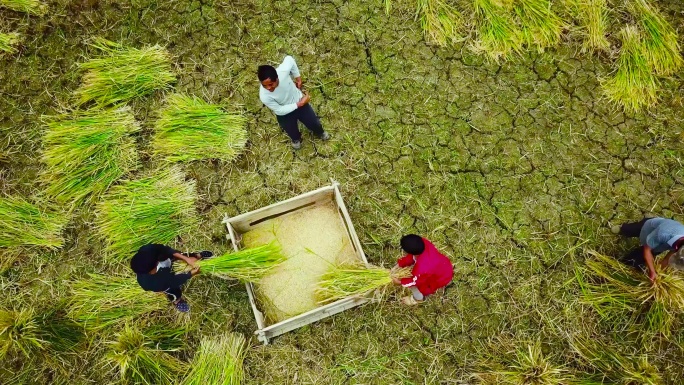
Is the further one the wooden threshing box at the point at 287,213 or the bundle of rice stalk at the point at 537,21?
the bundle of rice stalk at the point at 537,21

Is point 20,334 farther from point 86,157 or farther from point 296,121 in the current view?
point 296,121

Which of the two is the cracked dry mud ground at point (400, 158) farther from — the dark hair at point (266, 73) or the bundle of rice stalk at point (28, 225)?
the dark hair at point (266, 73)

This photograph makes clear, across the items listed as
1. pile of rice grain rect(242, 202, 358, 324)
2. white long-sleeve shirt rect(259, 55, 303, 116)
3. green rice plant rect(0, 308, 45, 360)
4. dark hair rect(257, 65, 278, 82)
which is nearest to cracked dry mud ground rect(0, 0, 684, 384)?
pile of rice grain rect(242, 202, 358, 324)

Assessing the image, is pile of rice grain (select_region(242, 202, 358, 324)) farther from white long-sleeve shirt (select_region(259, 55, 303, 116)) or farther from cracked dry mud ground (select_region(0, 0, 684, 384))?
white long-sleeve shirt (select_region(259, 55, 303, 116))

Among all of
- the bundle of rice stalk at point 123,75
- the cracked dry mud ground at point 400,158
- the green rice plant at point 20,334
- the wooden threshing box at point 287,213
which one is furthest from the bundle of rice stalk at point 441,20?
the green rice plant at point 20,334

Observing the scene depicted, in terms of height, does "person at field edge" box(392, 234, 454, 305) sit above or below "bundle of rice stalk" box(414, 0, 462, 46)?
below

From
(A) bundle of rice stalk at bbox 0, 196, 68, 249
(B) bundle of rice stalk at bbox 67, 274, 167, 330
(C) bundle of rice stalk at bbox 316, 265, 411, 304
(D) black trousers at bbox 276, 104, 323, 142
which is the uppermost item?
(D) black trousers at bbox 276, 104, 323, 142

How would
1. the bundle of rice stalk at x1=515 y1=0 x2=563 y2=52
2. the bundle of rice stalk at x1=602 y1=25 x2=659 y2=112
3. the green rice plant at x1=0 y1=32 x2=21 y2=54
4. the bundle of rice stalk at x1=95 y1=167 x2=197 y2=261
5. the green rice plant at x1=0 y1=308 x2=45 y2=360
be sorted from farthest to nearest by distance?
the green rice plant at x1=0 y1=32 x2=21 y2=54 < the bundle of rice stalk at x1=515 y1=0 x2=563 y2=52 < the bundle of rice stalk at x1=602 y1=25 x2=659 y2=112 < the bundle of rice stalk at x1=95 y1=167 x2=197 y2=261 < the green rice plant at x1=0 y1=308 x2=45 y2=360

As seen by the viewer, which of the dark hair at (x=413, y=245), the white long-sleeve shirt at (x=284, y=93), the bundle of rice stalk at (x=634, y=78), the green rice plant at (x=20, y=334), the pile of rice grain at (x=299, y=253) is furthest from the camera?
the bundle of rice stalk at (x=634, y=78)
